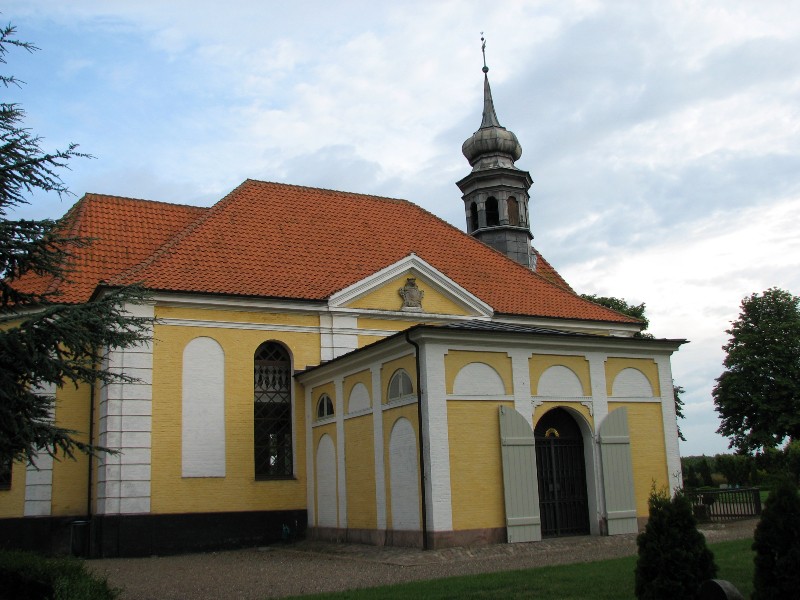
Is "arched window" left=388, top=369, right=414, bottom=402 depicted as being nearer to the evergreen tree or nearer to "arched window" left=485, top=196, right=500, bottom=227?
the evergreen tree

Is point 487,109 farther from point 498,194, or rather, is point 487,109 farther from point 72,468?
point 72,468

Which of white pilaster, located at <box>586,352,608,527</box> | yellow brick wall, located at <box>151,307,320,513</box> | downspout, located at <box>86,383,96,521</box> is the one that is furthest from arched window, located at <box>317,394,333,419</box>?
white pilaster, located at <box>586,352,608,527</box>

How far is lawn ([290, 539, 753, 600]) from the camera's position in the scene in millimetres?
10594

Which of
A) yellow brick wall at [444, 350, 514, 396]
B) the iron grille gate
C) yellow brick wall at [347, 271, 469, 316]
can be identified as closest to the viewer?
yellow brick wall at [444, 350, 514, 396]

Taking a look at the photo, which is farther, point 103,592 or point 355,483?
point 355,483

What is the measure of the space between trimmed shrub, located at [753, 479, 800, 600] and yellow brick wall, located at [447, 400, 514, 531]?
7909 mm

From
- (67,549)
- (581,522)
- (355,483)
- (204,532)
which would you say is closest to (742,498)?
(581,522)

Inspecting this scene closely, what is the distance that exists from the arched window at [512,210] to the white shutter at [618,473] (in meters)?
12.5

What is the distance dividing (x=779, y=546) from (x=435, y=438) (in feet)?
27.1

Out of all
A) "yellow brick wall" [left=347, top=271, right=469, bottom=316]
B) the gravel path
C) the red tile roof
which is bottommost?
the gravel path

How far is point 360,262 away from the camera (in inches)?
947

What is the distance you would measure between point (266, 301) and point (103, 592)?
12139 mm

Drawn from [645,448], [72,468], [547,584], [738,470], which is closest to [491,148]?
[645,448]

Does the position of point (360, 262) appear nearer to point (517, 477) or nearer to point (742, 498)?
point (517, 477)
